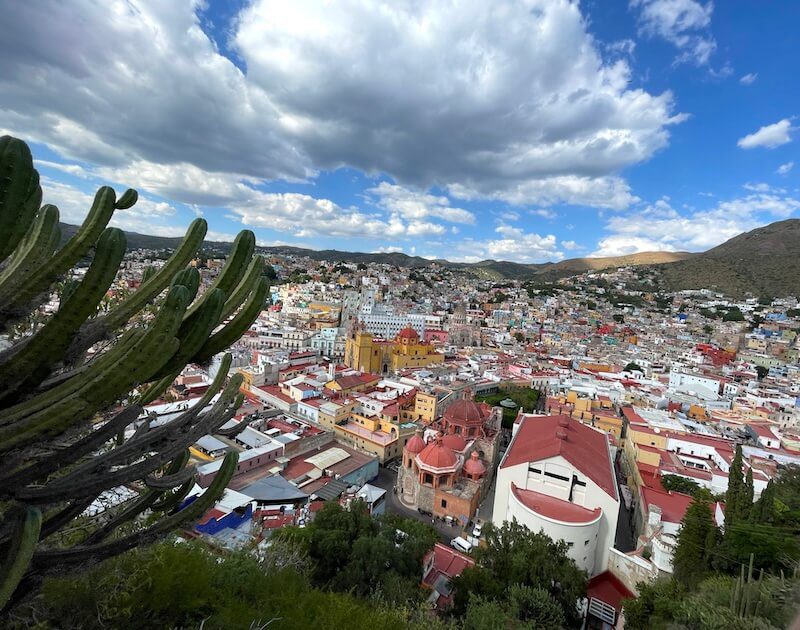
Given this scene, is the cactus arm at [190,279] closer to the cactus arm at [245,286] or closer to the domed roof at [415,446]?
the cactus arm at [245,286]

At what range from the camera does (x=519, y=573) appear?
13.4m

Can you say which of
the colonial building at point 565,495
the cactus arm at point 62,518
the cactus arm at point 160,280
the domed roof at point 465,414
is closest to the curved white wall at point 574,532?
the colonial building at point 565,495

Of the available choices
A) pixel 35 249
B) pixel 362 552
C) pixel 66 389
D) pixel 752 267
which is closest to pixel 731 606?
pixel 362 552

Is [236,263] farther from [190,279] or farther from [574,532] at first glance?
[574,532]

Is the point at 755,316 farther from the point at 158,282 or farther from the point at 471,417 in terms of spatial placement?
the point at 158,282

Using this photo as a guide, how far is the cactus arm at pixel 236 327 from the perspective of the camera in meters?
Answer: 4.62

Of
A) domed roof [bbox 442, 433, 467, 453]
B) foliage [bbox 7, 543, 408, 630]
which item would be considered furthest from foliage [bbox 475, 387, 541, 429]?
foliage [bbox 7, 543, 408, 630]

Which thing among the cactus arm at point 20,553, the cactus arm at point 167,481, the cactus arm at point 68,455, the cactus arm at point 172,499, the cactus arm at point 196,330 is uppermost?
the cactus arm at point 196,330

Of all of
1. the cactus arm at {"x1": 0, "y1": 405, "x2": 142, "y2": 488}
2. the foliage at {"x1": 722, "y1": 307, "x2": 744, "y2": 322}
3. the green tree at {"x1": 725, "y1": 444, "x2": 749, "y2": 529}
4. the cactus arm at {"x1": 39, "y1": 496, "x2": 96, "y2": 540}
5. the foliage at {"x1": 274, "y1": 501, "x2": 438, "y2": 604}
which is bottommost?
the foliage at {"x1": 274, "y1": 501, "x2": 438, "y2": 604}

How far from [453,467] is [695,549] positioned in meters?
11.9

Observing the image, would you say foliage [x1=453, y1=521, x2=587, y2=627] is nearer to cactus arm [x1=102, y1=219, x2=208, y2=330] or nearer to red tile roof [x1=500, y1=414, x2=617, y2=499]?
red tile roof [x1=500, y1=414, x2=617, y2=499]

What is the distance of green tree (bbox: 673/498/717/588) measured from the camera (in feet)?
45.1

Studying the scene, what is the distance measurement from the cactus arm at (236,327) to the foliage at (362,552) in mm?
9727

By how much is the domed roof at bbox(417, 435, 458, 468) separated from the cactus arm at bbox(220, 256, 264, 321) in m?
20.3
